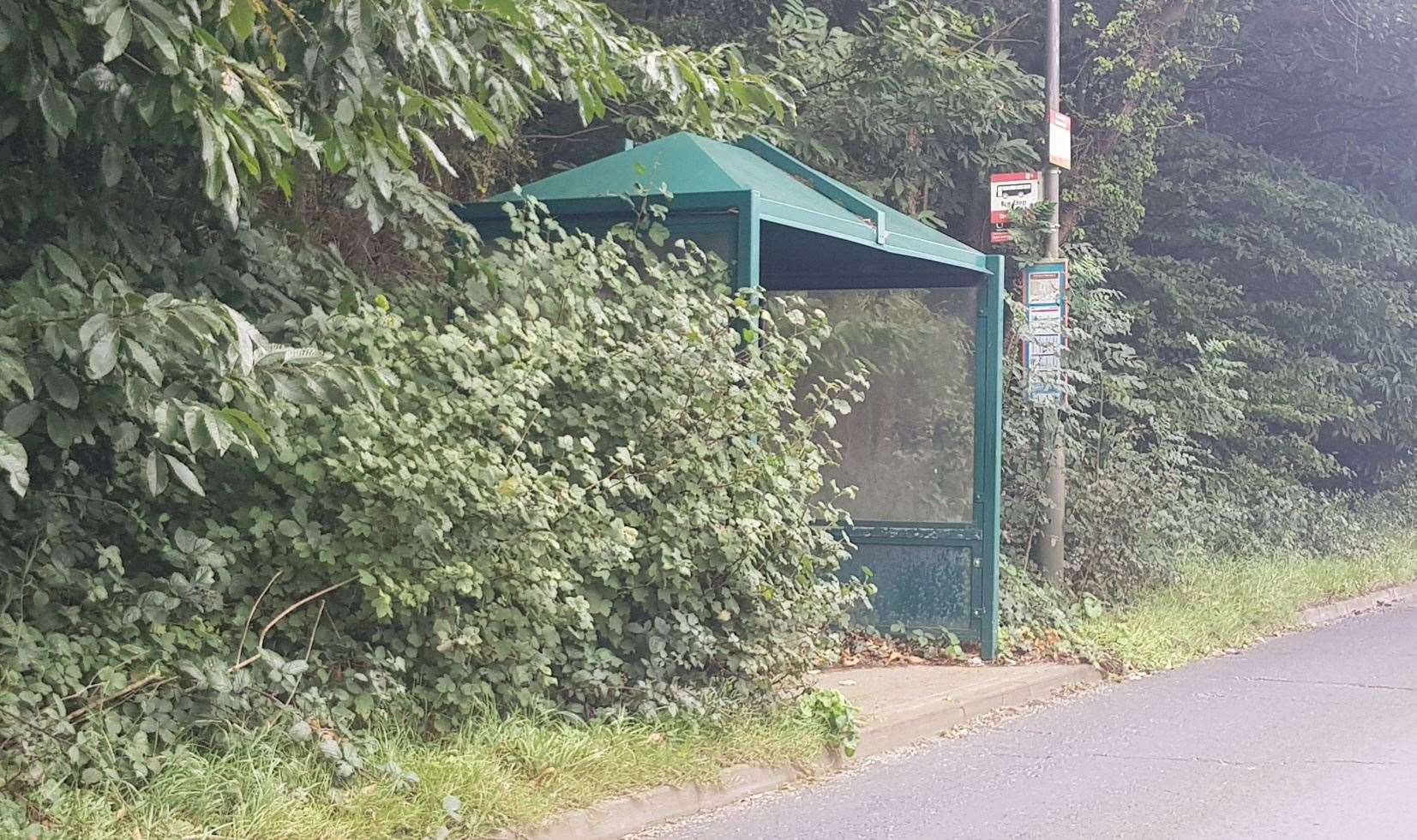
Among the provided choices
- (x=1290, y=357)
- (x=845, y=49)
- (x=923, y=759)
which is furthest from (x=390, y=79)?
(x=1290, y=357)

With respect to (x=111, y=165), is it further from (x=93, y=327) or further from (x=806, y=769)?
(x=806, y=769)

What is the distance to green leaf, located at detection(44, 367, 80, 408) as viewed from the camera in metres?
5.12

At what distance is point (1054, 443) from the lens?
39.8ft

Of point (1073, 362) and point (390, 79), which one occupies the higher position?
point (390, 79)

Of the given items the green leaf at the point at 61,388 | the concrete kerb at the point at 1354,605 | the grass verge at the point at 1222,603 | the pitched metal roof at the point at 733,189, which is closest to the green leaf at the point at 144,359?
the green leaf at the point at 61,388

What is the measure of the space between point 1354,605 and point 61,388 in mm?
13067

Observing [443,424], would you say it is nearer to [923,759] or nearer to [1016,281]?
[923,759]

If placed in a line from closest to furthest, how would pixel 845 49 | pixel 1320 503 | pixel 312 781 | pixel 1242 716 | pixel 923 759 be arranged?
1. pixel 312 781
2. pixel 923 759
3. pixel 1242 716
4. pixel 845 49
5. pixel 1320 503

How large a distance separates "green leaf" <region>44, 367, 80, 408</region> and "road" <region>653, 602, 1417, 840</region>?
110 inches

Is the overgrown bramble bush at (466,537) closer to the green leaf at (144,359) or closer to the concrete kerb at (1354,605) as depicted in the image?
the green leaf at (144,359)

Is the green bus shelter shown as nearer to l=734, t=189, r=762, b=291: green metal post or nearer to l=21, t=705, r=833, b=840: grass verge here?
l=734, t=189, r=762, b=291: green metal post

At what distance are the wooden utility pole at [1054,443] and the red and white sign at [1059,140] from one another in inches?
1.1

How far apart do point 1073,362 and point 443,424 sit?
336 inches

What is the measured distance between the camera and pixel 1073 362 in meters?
13.5
